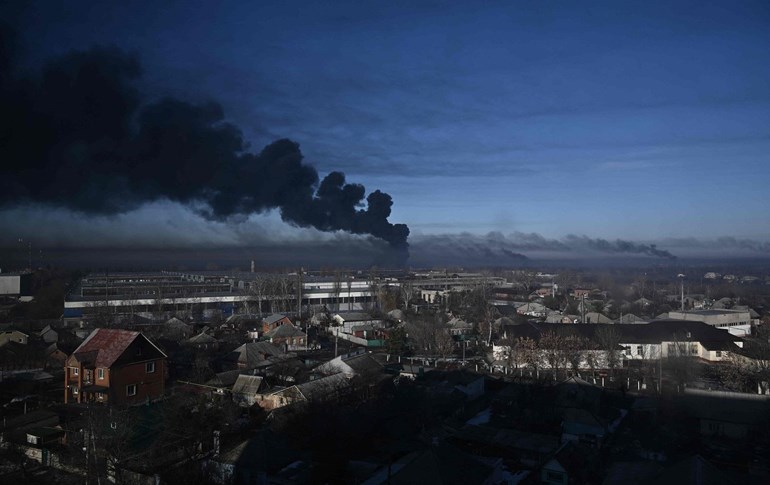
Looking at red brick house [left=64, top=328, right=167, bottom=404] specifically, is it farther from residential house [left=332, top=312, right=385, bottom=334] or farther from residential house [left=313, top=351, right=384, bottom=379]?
residential house [left=332, top=312, right=385, bottom=334]

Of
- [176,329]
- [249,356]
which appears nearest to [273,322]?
[176,329]

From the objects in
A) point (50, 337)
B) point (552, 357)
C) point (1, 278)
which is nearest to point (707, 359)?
point (552, 357)

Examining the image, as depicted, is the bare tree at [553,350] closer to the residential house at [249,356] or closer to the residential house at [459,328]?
the residential house at [459,328]

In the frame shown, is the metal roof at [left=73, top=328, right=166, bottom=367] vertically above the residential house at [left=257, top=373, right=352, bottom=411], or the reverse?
the metal roof at [left=73, top=328, right=166, bottom=367]

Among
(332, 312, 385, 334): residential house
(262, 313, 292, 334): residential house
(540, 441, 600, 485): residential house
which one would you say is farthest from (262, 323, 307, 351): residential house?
(540, 441, 600, 485): residential house

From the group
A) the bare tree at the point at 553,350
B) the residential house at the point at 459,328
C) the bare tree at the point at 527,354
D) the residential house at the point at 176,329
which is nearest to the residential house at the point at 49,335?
the residential house at the point at 176,329

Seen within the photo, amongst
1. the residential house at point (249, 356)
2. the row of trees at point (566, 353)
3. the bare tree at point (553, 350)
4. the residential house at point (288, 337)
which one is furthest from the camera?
the residential house at point (288, 337)

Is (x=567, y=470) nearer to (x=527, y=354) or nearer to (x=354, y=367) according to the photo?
(x=354, y=367)

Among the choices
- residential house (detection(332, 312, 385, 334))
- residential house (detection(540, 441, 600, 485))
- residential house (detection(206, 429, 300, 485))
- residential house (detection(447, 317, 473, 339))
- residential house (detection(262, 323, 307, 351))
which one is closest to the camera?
residential house (detection(206, 429, 300, 485))

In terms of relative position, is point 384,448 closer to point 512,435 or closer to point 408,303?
point 512,435
